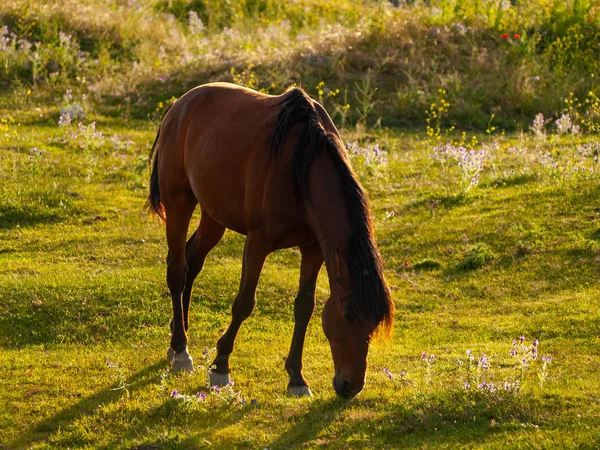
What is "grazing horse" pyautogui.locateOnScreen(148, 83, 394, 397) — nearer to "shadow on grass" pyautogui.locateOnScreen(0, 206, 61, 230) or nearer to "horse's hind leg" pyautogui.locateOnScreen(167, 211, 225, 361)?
"horse's hind leg" pyautogui.locateOnScreen(167, 211, 225, 361)

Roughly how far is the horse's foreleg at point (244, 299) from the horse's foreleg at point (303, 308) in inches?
12.7

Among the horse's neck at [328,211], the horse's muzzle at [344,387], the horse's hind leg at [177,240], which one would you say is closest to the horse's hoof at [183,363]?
the horse's hind leg at [177,240]

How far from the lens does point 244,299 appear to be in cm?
637

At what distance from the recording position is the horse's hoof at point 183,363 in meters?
6.96

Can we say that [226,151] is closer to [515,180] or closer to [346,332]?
[346,332]

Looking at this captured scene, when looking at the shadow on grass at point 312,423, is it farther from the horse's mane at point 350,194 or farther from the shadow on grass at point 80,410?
the shadow on grass at point 80,410

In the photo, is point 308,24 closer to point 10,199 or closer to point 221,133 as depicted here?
point 10,199

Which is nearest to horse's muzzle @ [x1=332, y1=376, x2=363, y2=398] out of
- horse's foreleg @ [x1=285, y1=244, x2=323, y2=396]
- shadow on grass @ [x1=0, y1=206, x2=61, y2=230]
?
horse's foreleg @ [x1=285, y1=244, x2=323, y2=396]

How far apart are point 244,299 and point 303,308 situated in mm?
449

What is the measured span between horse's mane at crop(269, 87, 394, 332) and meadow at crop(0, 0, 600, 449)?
847mm

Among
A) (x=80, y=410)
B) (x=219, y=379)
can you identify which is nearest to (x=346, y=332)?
(x=219, y=379)

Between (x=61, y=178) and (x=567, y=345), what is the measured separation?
7.56 m

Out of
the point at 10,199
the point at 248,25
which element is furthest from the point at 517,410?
the point at 248,25

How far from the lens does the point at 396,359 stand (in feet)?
23.7
